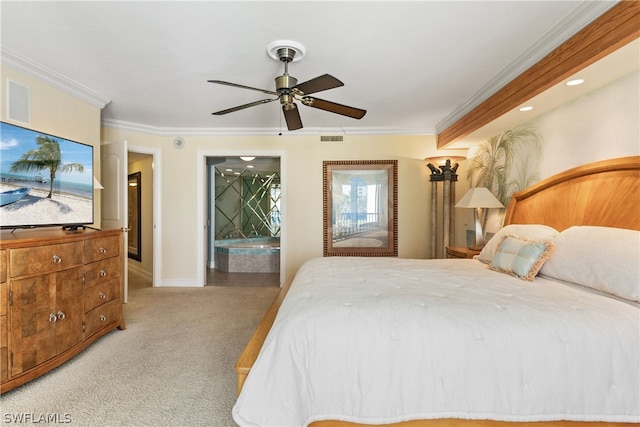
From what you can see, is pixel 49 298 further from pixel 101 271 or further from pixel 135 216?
pixel 135 216

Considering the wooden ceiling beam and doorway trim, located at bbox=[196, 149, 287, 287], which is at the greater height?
the wooden ceiling beam

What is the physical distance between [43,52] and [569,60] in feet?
12.5

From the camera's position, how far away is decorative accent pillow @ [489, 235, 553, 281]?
6.32ft

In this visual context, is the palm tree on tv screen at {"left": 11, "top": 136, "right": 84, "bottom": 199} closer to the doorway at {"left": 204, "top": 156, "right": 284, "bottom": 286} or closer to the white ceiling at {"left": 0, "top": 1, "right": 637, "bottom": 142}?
the white ceiling at {"left": 0, "top": 1, "right": 637, "bottom": 142}

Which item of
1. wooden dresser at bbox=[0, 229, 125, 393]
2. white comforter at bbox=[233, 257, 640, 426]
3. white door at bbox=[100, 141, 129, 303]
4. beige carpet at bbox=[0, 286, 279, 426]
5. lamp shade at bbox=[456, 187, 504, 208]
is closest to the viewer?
white comforter at bbox=[233, 257, 640, 426]

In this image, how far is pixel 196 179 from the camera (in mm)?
4273

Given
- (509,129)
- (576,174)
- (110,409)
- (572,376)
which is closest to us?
(572,376)

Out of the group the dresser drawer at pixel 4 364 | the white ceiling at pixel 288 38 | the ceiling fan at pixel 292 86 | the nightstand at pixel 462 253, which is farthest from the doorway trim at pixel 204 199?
the dresser drawer at pixel 4 364

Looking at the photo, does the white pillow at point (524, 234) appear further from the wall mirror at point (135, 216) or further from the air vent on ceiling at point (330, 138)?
the wall mirror at point (135, 216)

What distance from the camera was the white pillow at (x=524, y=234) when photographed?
2145mm

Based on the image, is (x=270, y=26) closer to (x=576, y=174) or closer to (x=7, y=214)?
(x=7, y=214)

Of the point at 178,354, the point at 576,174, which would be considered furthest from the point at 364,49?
the point at 178,354

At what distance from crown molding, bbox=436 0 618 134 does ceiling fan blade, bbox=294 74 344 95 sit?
147 centimetres

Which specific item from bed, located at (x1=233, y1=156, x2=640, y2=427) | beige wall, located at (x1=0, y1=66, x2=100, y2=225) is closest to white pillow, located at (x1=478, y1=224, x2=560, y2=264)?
bed, located at (x1=233, y1=156, x2=640, y2=427)
